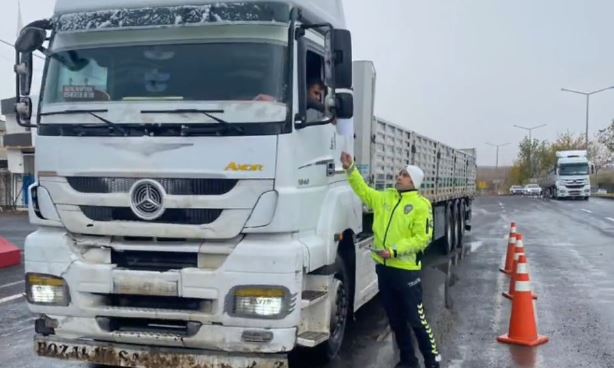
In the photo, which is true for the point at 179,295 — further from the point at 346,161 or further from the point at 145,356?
the point at 346,161

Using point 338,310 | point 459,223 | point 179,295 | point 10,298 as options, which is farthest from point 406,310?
point 459,223

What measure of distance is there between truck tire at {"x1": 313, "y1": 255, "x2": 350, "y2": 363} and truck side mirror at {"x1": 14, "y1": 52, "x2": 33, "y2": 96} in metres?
3.02

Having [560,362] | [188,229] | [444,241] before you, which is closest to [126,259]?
[188,229]

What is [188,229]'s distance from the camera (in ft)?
15.0

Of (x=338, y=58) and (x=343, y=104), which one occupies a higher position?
(x=338, y=58)

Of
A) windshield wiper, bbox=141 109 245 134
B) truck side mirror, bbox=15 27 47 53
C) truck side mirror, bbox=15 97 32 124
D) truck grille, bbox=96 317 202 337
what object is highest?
truck side mirror, bbox=15 27 47 53

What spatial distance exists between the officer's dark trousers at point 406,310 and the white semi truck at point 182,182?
680mm

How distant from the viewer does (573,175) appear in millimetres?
45562

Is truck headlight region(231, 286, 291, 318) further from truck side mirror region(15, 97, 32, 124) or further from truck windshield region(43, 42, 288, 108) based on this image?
truck side mirror region(15, 97, 32, 124)

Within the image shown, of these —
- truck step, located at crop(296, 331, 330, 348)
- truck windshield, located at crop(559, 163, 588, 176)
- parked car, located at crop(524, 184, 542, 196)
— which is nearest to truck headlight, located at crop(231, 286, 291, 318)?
truck step, located at crop(296, 331, 330, 348)

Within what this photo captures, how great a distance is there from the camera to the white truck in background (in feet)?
148

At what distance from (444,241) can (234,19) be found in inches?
377

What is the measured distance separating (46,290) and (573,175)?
151ft

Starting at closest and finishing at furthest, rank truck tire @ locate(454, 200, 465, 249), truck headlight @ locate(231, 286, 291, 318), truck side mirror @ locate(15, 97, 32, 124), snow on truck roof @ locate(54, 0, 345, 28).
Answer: truck headlight @ locate(231, 286, 291, 318) → snow on truck roof @ locate(54, 0, 345, 28) → truck side mirror @ locate(15, 97, 32, 124) → truck tire @ locate(454, 200, 465, 249)
